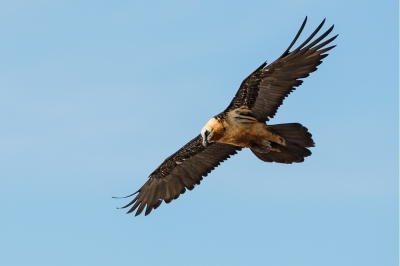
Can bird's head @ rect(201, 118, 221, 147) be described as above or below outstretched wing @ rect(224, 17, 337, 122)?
below

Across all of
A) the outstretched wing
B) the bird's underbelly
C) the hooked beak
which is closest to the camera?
the outstretched wing

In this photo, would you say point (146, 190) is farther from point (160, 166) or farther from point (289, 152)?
point (289, 152)

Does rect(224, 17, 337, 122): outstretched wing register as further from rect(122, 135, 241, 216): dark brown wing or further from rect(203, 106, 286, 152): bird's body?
rect(122, 135, 241, 216): dark brown wing

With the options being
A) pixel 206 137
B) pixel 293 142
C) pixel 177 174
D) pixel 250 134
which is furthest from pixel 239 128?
pixel 177 174

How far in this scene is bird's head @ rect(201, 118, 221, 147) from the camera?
17594mm

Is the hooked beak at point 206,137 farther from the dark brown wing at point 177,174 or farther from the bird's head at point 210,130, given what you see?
the dark brown wing at point 177,174

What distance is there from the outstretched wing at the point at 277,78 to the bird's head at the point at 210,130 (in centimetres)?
36

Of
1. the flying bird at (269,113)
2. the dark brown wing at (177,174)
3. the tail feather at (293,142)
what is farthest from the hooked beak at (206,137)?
the dark brown wing at (177,174)

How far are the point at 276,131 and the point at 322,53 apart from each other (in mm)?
1915

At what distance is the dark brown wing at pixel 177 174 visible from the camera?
19.7m

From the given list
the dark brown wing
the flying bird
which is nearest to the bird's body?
the flying bird

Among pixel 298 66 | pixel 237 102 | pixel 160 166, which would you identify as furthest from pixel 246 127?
pixel 160 166

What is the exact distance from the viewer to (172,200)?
784 inches

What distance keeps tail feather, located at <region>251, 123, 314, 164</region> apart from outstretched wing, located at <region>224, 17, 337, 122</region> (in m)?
0.50
